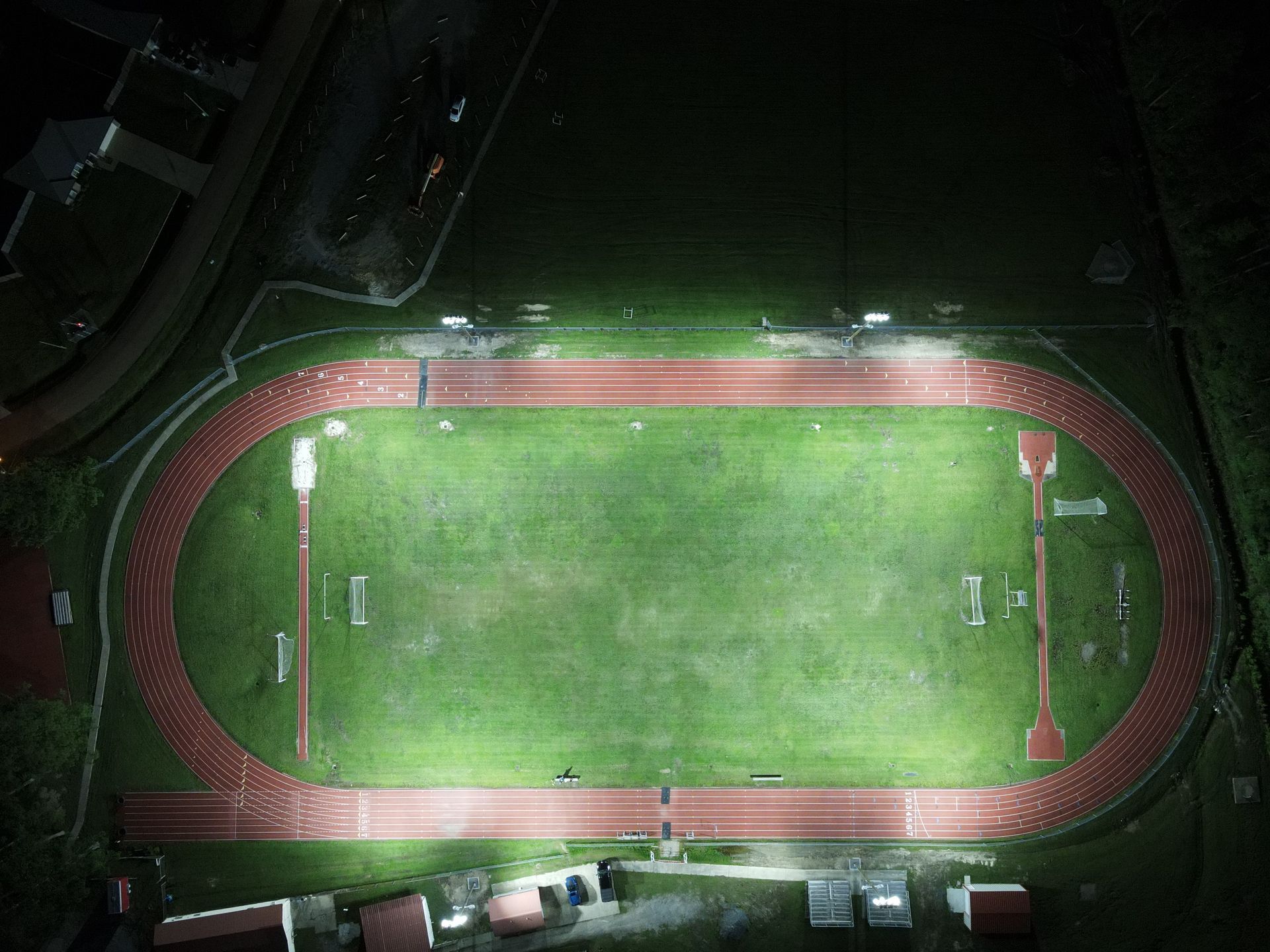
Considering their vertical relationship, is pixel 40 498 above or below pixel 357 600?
above

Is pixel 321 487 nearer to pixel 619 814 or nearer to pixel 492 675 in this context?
pixel 492 675

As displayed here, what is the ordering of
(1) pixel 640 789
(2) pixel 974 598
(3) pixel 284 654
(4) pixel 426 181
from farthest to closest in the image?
(4) pixel 426 181 < (3) pixel 284 654 < (2) pixel 974 598 < (1) pixel 640 789

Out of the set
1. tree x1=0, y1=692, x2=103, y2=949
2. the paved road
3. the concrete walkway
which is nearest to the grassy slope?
the concrete walkway

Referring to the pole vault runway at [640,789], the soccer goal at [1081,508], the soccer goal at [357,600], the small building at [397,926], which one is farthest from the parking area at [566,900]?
the soccer goal at [1081,508]

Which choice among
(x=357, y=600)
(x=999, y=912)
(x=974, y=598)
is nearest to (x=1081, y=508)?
(x=974, y=598)

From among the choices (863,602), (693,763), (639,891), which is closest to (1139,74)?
(863,602)

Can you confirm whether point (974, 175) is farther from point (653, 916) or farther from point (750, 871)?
point (653, 916)
